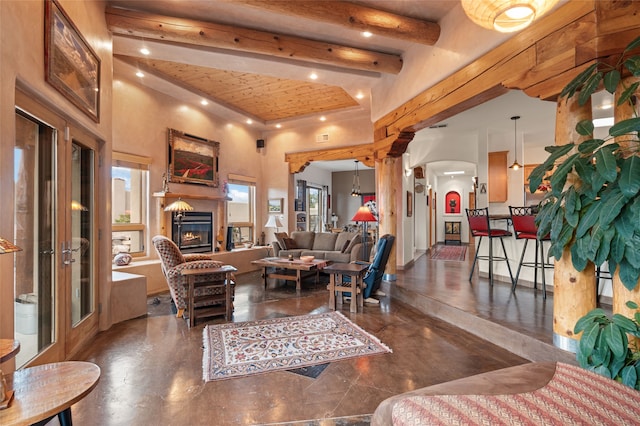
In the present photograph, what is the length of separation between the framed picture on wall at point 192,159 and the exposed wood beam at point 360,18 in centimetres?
362

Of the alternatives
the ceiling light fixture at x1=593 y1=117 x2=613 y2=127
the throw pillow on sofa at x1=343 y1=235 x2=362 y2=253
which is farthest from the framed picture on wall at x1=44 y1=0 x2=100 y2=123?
the ceiling light fixture at x1=593 y1=117 x2=613 y2=127

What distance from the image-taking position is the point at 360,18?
11.2ft

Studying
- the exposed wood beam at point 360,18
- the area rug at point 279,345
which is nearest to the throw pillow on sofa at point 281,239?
the area rug at point 279,345

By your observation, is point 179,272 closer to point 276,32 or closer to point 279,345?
point 279,345

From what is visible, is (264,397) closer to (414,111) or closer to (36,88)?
(36,88)

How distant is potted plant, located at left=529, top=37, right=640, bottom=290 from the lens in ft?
5.53

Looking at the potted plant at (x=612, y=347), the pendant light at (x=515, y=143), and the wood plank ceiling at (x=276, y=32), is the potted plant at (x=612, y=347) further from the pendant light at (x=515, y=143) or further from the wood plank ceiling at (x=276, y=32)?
the pendant light at (x=515, y=143)

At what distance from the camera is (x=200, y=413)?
1.98 meters

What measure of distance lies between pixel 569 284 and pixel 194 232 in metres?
5.93

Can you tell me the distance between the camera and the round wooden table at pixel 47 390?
1100 millimetres

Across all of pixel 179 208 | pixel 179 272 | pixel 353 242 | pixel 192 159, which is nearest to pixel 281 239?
pixel 353 242

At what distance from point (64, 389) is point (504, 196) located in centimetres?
703

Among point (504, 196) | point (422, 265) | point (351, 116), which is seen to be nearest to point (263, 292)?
point (422, 265)

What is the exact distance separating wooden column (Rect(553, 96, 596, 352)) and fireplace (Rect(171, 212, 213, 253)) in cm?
→ 572
